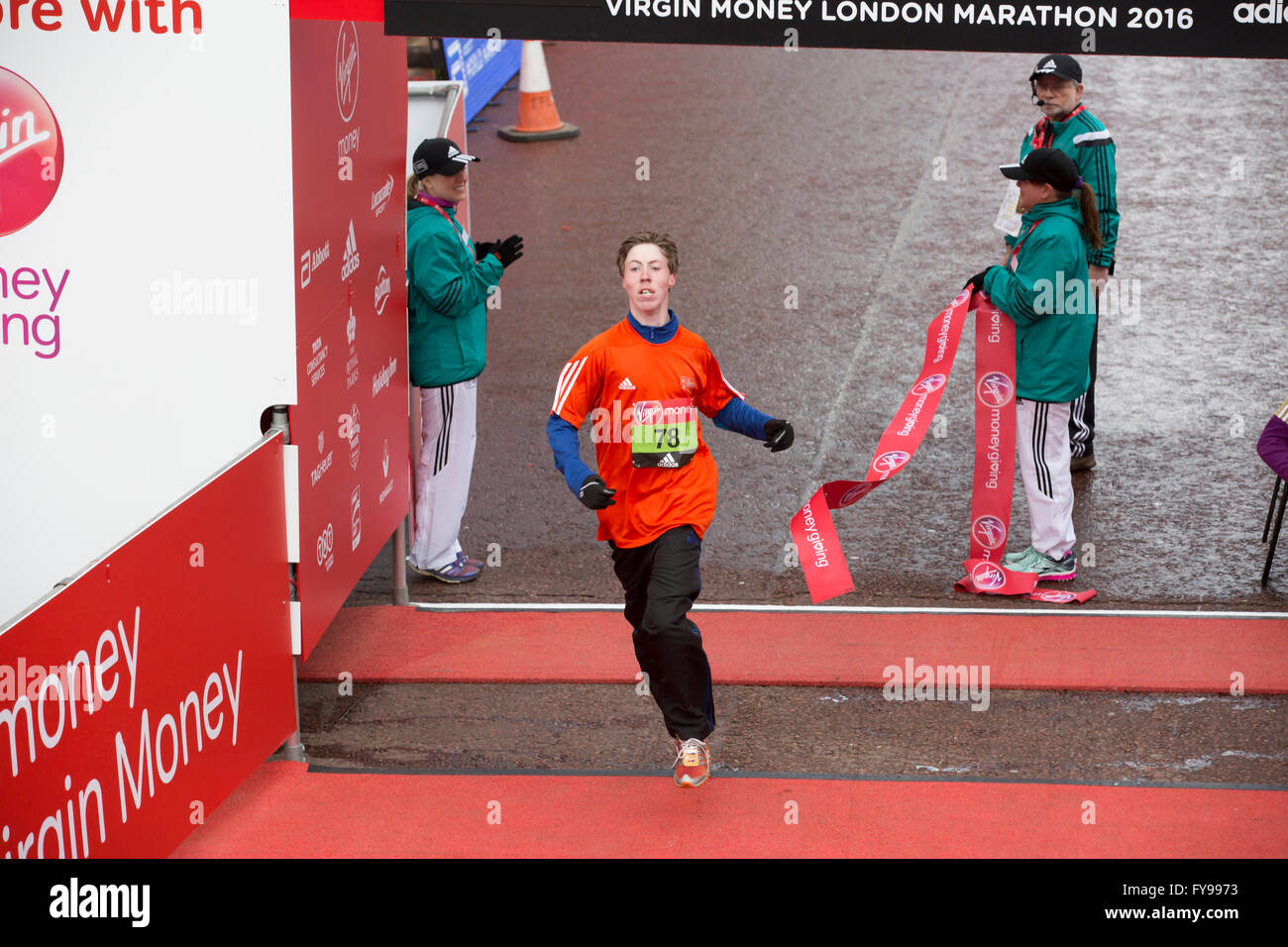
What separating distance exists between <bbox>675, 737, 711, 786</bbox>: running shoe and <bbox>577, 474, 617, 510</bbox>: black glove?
103 centimetres

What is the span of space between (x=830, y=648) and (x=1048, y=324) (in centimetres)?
204

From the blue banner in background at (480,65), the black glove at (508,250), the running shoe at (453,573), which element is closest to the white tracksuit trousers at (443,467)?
the running shoe at (453,573)

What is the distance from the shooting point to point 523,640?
743cm

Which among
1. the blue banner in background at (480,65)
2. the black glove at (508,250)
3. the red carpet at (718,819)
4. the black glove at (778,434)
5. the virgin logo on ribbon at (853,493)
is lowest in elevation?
the red carpet at (718,819)

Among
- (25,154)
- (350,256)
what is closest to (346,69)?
(350,256)

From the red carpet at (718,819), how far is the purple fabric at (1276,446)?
1.46 m

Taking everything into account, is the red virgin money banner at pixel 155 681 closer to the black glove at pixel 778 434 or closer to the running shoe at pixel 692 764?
the running shoe at pixel 692 764

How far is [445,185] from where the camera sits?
7.79m

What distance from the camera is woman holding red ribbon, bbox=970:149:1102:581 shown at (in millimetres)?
7719

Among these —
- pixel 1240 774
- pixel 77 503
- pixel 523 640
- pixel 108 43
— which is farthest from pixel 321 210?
pixel 1240 774

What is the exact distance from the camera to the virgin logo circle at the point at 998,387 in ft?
26.5

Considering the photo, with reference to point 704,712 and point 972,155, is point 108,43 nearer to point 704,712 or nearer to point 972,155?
point 704,712

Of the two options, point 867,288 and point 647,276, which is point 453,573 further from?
point 867,288

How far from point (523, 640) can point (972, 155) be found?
9.72 metres
